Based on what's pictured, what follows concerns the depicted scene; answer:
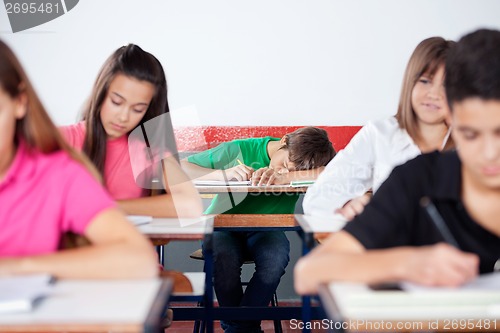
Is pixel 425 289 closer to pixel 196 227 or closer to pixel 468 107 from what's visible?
pixel 468 107

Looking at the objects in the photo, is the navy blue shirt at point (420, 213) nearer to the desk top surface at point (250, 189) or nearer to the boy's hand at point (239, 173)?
the desk top surface at point (250, 189)

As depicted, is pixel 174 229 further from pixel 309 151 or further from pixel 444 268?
pixel 309 151

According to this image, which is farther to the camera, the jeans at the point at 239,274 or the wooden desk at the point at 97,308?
the jeans at the point at 239,274

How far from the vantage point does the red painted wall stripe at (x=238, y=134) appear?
427 centimetres

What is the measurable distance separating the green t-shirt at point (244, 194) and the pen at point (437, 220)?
162 centimetres

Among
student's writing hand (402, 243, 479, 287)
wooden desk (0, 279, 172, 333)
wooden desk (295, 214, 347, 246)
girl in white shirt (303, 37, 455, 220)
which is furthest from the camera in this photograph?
girl in white shirt (303, 37, 455, 220)

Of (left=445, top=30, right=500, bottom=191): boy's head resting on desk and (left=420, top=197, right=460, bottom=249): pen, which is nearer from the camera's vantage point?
(left=445, top=30, right=500, bottom=191): boy's head resting on desk

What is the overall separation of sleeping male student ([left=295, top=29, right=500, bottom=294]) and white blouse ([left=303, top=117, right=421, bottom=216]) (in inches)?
36.5

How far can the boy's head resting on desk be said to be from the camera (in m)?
1.18

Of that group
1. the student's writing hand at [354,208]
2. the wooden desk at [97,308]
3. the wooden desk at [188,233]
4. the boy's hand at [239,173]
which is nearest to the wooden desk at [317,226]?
the student's writing hand at [354,208]

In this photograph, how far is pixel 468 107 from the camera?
1.21m

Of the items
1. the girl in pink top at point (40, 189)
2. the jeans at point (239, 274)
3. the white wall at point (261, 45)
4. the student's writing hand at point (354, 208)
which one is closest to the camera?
the girl in pink top at point (40, 189)

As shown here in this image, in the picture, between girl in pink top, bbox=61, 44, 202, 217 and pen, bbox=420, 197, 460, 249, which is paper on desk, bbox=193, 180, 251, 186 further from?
pen, bbox=420, 197, 460, 249

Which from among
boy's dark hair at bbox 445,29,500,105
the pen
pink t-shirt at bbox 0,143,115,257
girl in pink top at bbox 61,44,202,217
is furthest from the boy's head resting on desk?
girl in pink top at bbox 61,44,202,217
